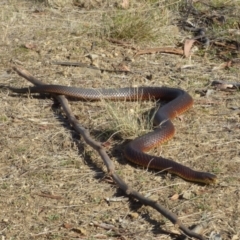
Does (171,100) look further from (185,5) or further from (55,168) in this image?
(185,5)

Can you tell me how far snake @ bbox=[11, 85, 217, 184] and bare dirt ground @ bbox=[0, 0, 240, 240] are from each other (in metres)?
0.07

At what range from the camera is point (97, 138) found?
546cm

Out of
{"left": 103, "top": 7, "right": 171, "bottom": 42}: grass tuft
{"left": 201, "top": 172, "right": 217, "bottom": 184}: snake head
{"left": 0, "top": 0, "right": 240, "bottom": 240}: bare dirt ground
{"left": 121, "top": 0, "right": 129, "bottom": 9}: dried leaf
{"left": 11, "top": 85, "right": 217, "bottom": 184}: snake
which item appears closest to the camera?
{"left": 0, "top": 0, "right": 240, "bottom": 240}: bare dirt ground

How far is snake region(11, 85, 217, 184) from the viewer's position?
15.7 feet

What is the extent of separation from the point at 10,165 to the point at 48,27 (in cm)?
338

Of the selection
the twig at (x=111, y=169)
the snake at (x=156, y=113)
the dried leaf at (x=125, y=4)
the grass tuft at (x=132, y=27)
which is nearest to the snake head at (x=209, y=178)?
the snake at (x=156, y=113)

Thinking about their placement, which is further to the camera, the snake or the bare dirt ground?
the snake

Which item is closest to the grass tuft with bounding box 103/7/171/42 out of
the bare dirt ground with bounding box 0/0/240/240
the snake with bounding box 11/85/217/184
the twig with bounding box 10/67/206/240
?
the bare dirt ground with bounding box 0/0/240/240

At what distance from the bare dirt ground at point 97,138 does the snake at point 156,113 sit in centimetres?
7

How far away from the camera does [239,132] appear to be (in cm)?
561

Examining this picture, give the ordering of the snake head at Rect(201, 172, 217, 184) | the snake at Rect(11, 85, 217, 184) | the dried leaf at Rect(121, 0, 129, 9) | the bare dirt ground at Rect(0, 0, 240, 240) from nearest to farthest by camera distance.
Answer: the bare dirt ground at Rect(0, 0, 240, 240)
the snake head at Rect(201, 172, 217, 184)
the snake at Rect(11, 85, 217, 184)
the dried leaf at Rect(121, 0, 129, 9)

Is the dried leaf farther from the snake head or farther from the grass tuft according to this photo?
the snake head

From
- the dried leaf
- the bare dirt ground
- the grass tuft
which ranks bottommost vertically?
the bare dirt ground

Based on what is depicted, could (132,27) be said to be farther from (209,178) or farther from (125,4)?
(209,178)
